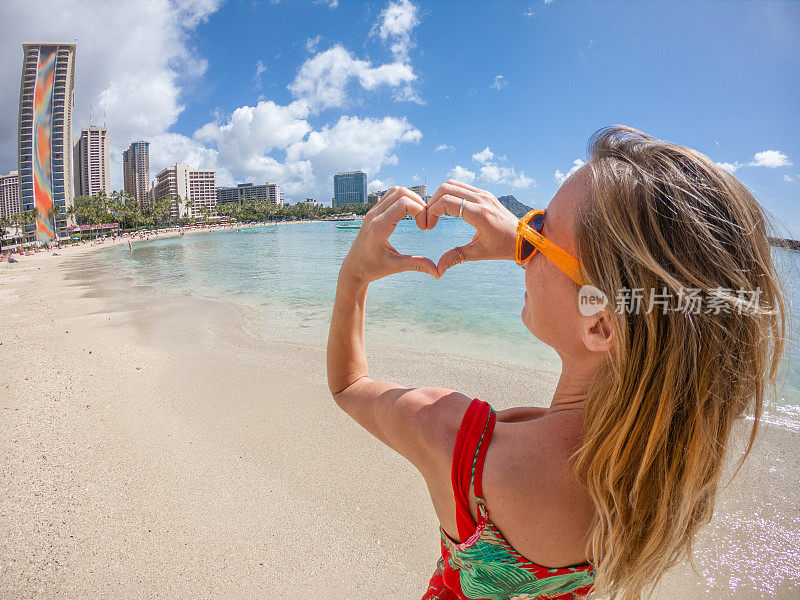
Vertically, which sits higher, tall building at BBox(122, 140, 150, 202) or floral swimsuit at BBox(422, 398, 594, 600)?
tall building at BBox(122, 140, 150, 202)

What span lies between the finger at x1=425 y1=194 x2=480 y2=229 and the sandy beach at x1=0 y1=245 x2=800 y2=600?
2638 millimetres

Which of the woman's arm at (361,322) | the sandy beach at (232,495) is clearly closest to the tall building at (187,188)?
the sandy beach at (232,495)

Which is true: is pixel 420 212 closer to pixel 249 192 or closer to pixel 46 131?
pixel 46 131

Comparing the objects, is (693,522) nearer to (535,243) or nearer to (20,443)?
(535,243)

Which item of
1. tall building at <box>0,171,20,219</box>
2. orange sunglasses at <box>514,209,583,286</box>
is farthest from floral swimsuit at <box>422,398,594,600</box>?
tall building at <box>0,171,20,219</box>

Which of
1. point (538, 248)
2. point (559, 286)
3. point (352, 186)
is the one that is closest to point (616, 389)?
point (559, 286)

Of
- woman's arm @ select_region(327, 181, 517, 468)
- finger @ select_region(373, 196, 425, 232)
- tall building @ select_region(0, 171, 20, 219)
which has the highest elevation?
tall building @ select_region(0, 171, 20, 219)

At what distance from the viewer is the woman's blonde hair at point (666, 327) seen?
73 centimetres

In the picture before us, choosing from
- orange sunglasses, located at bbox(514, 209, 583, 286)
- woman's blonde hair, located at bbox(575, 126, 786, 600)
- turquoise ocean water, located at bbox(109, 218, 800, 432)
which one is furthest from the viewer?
turquoise ocean water, located at bbox(109, 218, 800, 432)

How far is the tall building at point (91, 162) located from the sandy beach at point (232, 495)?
168436mm

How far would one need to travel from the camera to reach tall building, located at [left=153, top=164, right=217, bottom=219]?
140 metres

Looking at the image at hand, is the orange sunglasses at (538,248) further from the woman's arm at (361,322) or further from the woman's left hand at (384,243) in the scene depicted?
the woman's left hand at (384,243)

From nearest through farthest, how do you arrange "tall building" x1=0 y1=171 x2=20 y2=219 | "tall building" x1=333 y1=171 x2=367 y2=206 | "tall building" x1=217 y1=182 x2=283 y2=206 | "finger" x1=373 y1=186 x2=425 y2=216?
1. "finger" x1=373 y1=186 x2=425 y2=216
2. "tall building" x1=0 y1=171 x2=20 y2=219
3. "tall building" x1=333 y1=171 x2=367 y2=206
4. "tall building" x1=217 y1=182 x2=283 y2=206

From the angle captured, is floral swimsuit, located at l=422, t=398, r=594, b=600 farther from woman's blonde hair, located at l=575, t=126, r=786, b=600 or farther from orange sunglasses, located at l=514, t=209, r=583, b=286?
orange sunglasses, located at l=514, t=209, r=583, b=286
